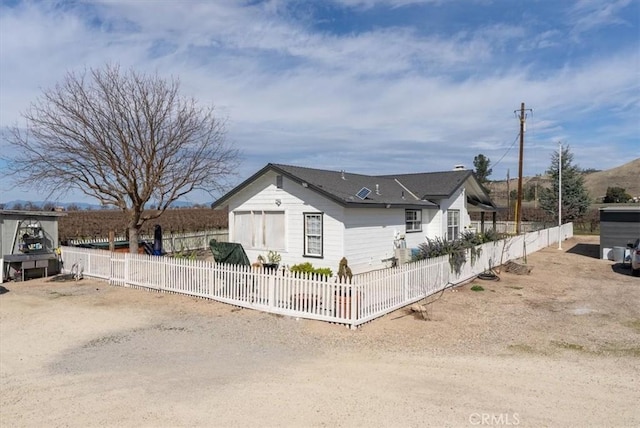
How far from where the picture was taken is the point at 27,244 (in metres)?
15.1

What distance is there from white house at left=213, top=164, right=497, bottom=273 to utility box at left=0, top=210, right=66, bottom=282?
6.38 m

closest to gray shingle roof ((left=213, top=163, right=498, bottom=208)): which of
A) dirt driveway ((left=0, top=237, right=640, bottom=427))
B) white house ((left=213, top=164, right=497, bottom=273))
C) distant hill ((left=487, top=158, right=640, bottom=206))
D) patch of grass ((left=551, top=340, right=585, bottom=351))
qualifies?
white house ((left=213, top=164, right=497, bottom=273))

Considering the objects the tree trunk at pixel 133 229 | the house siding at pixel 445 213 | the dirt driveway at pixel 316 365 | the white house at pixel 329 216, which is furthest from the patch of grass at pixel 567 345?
the tree trunk at pixel 133 229

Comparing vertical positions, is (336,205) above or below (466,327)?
above

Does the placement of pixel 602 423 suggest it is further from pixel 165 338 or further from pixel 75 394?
pixel 165 338

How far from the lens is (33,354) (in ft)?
23.4

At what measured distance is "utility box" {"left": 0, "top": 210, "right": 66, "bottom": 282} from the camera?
14383mm

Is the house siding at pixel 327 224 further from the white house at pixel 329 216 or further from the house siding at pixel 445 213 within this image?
the house siding at pixel 445 213

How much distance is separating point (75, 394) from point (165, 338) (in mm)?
2525

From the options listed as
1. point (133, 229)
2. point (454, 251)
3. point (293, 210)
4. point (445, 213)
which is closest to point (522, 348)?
point (454, 251)

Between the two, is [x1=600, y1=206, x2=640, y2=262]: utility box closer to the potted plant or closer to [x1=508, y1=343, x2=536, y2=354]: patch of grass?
[x1=508, y1=343, x2=536, y2=354]: patch of grass

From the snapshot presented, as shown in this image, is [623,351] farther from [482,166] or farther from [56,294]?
[482,166]

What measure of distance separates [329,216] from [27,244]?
443 inches

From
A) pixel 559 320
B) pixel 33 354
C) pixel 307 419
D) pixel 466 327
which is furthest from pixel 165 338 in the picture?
pixel 559 320
